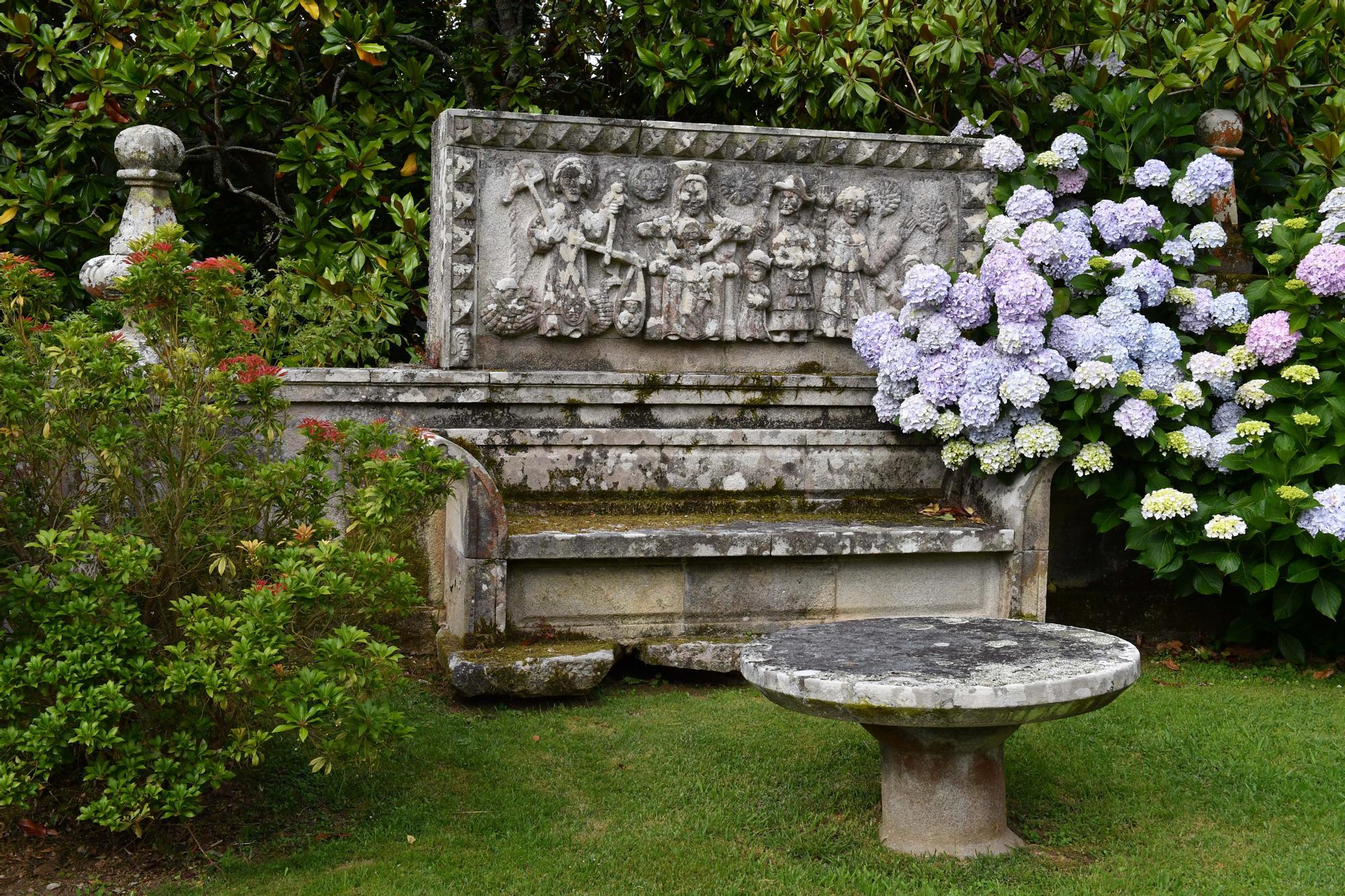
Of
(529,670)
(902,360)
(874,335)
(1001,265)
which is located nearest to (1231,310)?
(1001,265)

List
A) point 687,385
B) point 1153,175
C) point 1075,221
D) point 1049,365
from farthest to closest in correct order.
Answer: point 1153,175 < point 1075,221 < point 687,385 < point 1049,365

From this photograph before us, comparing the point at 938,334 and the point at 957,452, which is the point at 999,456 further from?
the point at 938,334

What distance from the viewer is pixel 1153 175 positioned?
6.52 meters

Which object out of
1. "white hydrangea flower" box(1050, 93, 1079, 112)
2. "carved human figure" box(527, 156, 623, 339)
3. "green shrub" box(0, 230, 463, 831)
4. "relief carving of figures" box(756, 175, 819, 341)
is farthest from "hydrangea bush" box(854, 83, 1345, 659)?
"green shrub" box(0, 230, 463, 831)

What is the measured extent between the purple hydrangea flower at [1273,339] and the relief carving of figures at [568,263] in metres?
2.96

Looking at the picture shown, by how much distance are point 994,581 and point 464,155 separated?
3305 mm

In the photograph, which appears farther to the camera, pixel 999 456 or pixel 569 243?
pixel 569 243

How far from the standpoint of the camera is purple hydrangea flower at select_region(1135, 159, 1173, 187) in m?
6.51

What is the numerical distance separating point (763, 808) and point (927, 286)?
2976 millimetres

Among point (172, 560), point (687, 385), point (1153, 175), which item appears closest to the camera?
point (172, 560)

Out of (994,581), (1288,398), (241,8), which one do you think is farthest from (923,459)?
(241,8)

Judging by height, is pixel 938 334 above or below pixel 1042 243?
below

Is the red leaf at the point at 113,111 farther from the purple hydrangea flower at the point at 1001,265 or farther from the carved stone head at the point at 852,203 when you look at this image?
the purple hydrangea flower at the point at 1001,265

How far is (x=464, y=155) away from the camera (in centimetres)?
610
